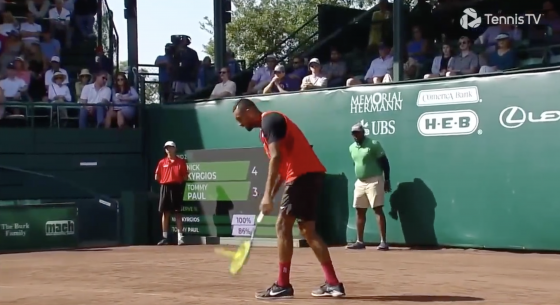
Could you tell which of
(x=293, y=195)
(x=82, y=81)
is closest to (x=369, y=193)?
(x=293, y=195)

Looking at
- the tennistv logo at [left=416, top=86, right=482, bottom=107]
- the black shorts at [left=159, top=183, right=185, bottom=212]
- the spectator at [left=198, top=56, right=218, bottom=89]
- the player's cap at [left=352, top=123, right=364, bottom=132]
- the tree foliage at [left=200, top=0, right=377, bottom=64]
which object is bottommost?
the black shorts at [left=159, top=183, right=185, bottom=212]

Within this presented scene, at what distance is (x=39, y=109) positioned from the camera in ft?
65.3

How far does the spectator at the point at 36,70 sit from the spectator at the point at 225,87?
3749mm

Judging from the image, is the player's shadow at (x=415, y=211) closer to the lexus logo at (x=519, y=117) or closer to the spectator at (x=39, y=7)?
the lexus logo at (x=519, y=117)

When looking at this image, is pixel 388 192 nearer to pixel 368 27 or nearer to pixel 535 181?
pixel 535 181

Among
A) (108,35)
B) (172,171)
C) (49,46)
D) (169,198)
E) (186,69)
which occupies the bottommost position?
(169,198)

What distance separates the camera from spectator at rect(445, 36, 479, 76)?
16.3m

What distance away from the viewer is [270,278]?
10.8 m

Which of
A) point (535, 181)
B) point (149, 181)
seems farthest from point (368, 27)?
point (535, 181)

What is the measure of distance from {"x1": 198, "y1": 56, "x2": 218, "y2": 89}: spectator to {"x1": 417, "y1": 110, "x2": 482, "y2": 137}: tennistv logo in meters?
7.83

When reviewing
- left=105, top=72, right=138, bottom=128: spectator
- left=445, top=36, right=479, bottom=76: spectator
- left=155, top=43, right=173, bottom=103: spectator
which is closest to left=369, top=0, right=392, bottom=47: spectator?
left=155, top=43, right=173, bottom=103: spectator

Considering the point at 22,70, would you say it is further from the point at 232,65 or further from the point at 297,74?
the point at 297,74

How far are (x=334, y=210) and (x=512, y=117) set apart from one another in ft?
12.9

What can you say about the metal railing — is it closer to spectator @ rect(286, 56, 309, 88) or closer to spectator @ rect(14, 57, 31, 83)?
spectator @ rect(14, 57, 31, 83)
